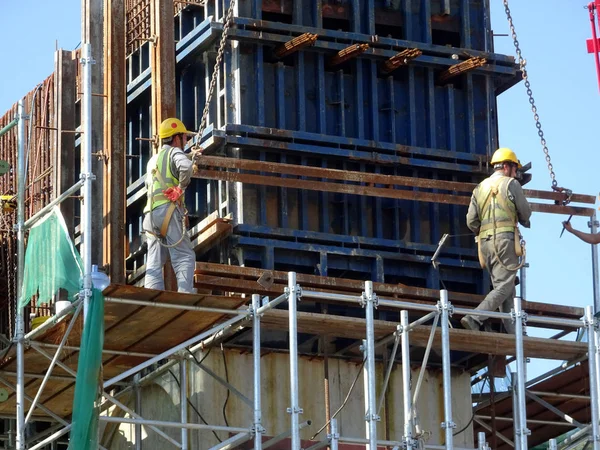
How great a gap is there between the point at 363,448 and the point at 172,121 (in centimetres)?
561

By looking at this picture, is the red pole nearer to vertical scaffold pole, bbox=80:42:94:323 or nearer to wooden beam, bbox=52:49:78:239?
wooden beam, bbox=52:49:78:239

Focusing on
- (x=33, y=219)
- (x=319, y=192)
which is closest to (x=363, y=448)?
(x=319, y=192)

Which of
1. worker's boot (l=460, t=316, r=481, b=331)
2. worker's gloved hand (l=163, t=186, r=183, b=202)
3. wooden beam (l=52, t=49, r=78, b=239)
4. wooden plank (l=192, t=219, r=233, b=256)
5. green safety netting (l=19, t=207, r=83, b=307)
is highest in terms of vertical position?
wooden beam (l=52, t=49, r=78, b=239)

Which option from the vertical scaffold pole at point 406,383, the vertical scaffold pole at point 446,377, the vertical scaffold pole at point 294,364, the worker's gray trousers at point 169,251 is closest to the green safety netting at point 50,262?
the worker's gray trousers at point 169,251

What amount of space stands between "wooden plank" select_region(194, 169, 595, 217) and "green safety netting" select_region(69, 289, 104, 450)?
3512mm

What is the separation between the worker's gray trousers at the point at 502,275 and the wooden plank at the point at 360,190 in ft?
4.89

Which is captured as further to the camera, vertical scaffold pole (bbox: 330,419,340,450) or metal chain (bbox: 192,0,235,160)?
metal chain (bbox: 192,0,235,160)

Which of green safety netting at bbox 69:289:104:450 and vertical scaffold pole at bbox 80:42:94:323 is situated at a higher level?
vertical scaffold pole at bbox 80:42:94:323

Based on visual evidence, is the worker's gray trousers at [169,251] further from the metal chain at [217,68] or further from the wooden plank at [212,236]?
the metal chain at [217,68]

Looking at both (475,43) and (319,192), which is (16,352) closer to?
(319,192)

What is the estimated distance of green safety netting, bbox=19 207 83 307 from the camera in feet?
77.0

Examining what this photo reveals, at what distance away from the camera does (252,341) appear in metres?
25.9

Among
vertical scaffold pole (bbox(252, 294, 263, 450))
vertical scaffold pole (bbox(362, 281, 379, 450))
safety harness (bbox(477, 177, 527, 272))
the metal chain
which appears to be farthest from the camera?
the metal chain

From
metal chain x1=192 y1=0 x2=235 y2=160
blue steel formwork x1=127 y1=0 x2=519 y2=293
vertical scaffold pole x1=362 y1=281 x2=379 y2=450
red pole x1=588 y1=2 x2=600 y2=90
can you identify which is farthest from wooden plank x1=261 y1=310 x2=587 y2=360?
red pole x1=588 y1=2 x2=600 y2=90
